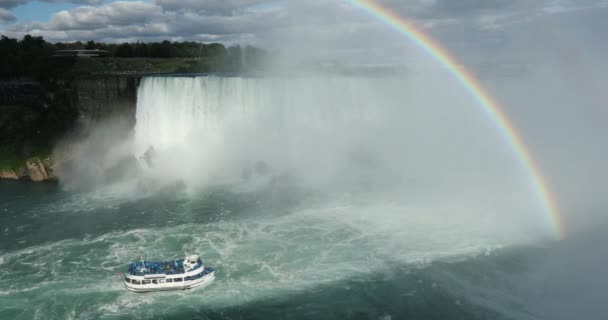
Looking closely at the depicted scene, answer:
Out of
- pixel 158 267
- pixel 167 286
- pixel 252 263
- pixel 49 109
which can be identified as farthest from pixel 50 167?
pixel 252 263

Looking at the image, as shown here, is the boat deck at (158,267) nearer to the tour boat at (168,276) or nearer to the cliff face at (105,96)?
the tour boat at (168,276)

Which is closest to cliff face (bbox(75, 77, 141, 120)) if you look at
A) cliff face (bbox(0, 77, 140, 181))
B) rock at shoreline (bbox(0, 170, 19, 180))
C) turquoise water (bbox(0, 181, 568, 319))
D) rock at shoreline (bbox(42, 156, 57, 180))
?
cliff face (bbox(0, 77, 140, 181))

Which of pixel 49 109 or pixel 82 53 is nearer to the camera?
pixel 49 109

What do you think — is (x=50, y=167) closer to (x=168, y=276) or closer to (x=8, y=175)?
→ (x=8, y=175)

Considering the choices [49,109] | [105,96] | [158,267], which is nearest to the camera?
[158,267]

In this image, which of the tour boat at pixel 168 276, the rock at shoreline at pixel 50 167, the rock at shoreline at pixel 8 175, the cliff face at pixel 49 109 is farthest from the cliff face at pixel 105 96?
the tour boat at pixel 168 276

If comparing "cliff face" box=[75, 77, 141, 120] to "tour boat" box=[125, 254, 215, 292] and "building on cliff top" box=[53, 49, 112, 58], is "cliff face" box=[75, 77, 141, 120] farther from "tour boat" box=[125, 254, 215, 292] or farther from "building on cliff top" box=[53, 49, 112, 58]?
"tour boat" box=[125, 254, 215, 292]

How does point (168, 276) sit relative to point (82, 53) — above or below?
below
